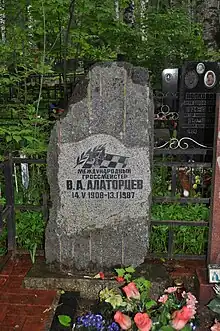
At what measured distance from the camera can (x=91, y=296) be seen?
133 inches

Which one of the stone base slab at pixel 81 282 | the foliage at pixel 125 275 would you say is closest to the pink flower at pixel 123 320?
the foliage at pixel 125 275

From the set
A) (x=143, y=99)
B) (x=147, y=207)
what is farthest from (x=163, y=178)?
(x=143, y=99)

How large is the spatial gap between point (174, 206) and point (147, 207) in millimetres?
630

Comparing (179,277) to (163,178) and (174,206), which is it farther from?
(163,178)

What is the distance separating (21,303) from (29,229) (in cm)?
88

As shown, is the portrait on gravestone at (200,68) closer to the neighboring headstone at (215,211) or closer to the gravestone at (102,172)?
the gravestone at (102,172)

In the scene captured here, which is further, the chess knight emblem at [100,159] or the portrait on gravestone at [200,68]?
the portrait on gravestone at [200,68]

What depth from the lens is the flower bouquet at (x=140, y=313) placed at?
7.24 feet

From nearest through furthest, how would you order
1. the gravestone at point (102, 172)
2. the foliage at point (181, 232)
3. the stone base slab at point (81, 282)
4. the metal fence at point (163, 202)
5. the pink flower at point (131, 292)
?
the pink flower at point (131, 292) < the gravestone at point (102, 172) < the stone base slab at point (81, 282) < the metal fence at point (163, 202) < the foliage at point (181, 232)

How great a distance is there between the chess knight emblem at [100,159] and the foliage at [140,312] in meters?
0.99

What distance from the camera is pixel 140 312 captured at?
96.3 inches

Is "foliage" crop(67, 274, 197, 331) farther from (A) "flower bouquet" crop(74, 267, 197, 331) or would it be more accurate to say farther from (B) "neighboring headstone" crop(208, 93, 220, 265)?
(B) "neighboring headstone" crop(208, 93, 220, 265)

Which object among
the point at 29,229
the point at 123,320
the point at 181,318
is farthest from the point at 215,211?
the point at 29,229

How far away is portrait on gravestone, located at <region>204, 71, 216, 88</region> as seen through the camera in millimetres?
7002
